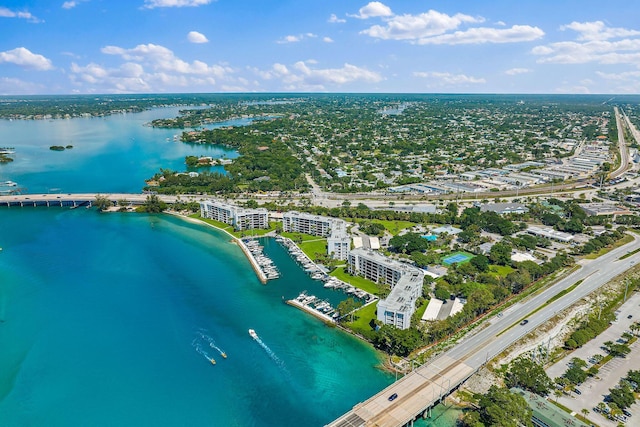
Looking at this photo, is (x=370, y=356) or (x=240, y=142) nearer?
(x=370, y=356)

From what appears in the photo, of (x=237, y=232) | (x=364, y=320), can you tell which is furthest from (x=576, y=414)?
(x=237, y=232)

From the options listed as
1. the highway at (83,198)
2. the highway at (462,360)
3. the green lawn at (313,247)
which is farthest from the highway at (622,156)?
the highway at (83,198)

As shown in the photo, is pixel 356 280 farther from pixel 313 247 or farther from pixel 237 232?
pixel 237 232

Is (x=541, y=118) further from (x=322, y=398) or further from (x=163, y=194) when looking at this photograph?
(x=322, y=398)

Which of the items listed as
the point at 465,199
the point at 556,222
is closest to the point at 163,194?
the point at 465,199

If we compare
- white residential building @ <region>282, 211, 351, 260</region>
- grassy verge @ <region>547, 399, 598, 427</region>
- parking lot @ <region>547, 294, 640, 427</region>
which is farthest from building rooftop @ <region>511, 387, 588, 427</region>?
white residential building @ <region>282, 211, 351, 260</region>

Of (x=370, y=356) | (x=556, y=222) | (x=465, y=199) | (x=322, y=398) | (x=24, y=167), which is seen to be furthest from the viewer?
(x=24, y=167)

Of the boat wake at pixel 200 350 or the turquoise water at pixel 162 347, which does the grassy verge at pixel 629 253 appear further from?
the boat wake at pixel 200 350

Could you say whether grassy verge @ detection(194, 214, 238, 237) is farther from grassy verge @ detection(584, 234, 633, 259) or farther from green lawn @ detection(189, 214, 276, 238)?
grassy verge @ detection(584, 234, 633, 259)
